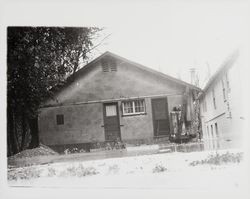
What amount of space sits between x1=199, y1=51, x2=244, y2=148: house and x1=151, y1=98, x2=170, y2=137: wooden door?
43cm

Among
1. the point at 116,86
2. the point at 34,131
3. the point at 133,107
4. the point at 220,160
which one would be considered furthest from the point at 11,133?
the point at 220,160

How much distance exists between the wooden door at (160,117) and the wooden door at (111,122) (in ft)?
1.46

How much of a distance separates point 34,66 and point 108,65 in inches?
A: 34.6

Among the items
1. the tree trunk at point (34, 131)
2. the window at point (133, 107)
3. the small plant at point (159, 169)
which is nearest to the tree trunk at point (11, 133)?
the tree trunk at point (34, 131)

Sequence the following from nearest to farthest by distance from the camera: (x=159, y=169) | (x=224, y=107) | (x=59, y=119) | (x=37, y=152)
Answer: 1. (x=159, y=169)
2. (x=37, y=152)
3. (x=59, y=119)
4. (x=224, y=107)

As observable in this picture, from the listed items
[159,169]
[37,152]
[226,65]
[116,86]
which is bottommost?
[159,169]

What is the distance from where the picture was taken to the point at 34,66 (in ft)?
13.8

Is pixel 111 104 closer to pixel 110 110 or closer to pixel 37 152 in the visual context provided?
pixel 110 110

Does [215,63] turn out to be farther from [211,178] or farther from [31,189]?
[31,189]

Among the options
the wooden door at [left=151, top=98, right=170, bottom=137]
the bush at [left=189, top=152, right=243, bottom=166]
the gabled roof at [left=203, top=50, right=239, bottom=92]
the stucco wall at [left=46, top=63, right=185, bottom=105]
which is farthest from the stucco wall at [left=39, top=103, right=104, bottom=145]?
the gabled roof at [left=203, top=50, right=239, bottom=92]

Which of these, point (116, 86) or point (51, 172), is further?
point (116, 86)

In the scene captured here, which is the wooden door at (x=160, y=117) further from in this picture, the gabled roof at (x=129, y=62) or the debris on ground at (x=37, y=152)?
the debris on ground at (x=37, y=152)

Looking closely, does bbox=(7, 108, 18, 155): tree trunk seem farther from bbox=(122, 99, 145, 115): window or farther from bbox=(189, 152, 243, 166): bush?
bbox=(189, 152, 243, 166): bush

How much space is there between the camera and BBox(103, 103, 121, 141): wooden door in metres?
4.20
